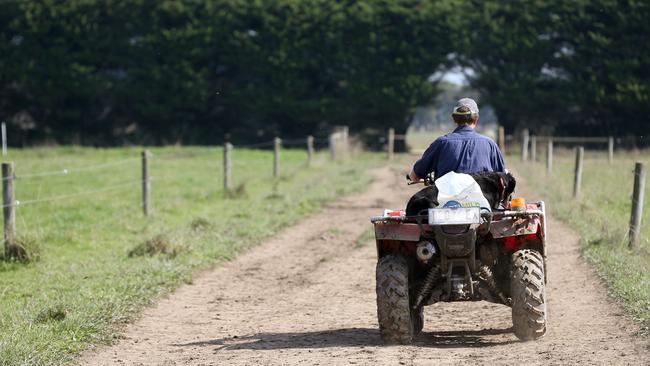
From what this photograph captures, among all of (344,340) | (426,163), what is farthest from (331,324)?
(426,163)

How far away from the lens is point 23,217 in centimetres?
1870

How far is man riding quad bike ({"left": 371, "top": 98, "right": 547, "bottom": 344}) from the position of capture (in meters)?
8.18

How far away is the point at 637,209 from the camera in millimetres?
13492

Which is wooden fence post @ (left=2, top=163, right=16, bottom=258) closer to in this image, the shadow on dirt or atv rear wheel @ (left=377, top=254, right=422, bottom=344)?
the shadow on dirt

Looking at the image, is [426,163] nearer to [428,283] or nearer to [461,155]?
[461,155]

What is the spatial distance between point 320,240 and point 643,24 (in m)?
30.0

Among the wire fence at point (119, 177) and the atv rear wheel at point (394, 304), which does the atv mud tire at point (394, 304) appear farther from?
the wire fence at point (119, 177)

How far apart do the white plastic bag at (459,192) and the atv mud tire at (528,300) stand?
0.63m

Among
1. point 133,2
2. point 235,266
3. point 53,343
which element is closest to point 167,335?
point 53,343

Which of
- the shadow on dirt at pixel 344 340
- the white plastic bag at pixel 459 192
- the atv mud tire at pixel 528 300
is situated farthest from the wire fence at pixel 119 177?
the atv mud tire at pixel 528 300

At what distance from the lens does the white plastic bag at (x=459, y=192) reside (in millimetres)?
8109

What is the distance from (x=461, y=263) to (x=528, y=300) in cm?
61

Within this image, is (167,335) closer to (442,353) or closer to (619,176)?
(442,353)

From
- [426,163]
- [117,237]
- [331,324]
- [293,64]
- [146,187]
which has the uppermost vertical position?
[293,64]
